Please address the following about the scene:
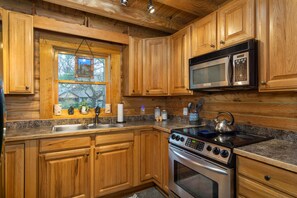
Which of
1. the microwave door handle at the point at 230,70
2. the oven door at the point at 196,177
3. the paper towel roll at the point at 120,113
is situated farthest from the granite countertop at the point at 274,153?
the paper towel roll at the point at 120,113

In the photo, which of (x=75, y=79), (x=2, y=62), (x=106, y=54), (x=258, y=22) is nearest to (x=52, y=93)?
(x=75, y=79)

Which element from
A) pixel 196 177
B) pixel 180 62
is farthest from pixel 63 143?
pixel 180 62

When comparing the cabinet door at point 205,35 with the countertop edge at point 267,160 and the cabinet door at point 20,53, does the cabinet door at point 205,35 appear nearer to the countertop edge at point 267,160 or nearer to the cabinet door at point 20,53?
the countertop edge at point 267,160

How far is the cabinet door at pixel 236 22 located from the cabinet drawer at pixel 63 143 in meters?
1.84

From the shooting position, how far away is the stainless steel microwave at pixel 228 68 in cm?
147

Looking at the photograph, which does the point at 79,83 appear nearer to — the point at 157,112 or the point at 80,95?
the point at 80,95

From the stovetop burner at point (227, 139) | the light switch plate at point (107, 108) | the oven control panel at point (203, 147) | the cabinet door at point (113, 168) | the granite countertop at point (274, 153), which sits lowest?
the cabinet door at point (113, 168)

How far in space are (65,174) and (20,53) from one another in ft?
4.77

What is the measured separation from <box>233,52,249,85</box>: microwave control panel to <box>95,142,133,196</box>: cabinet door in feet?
4.86

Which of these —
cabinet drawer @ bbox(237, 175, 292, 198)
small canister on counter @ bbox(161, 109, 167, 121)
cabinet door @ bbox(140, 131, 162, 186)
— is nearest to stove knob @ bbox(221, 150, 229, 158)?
cabinet drawer @ bbox(237, 175, 292, 198)

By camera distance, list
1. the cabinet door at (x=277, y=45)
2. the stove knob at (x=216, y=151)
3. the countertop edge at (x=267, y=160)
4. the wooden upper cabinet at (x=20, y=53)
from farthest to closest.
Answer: the wooden upper cabinet at (x=20, y=53), the stove knob at (x=216, y=151), the cabinet door at (x=277, y=45), the countertop edge at (x=267, y=160)

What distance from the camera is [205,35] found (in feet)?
6.52

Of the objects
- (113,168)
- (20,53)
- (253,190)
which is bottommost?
(113,168)

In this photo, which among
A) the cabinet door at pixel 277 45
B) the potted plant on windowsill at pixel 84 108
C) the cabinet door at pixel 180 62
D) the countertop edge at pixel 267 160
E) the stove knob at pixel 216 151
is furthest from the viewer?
the potted plant on windowsill at pixel 84 108
